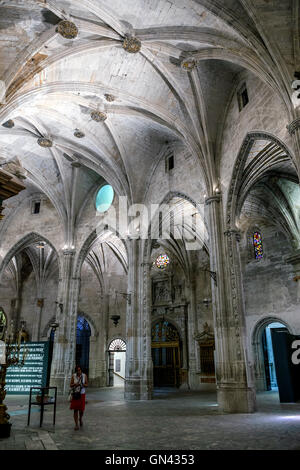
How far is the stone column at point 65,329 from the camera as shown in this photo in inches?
699

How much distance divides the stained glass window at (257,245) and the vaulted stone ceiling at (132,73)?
776cm

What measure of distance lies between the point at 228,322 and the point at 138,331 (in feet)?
19.1

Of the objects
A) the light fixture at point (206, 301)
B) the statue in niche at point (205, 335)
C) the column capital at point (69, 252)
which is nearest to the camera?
the column capital at point (69, 252)

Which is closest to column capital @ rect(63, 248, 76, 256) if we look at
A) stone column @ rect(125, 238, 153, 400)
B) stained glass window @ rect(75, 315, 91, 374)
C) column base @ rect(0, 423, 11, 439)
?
stone column @ rect(125, 238, 153, 400)

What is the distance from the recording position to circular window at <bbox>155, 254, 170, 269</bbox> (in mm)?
26828

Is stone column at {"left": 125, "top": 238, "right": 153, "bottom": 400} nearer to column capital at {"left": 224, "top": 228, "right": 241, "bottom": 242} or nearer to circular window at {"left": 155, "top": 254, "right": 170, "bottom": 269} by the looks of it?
column capital at {"left": 224, "top": 228, "right": 241, "bottom": 242}

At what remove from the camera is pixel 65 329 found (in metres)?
18.7

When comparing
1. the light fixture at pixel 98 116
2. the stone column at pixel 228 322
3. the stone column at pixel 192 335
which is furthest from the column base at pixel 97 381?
the light fixture at pixel 98 116

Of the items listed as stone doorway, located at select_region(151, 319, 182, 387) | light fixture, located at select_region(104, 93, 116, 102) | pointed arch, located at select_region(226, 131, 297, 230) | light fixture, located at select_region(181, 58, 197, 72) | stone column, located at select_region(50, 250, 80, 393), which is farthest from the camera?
stone doorway, located at select_region(151, 319, 182, 387)

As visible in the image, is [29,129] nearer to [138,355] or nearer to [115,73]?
[115,73]

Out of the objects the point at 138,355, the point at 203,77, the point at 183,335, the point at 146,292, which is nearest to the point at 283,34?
the point at 203,77

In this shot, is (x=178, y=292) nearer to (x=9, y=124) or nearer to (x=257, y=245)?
(x=257, y=245)

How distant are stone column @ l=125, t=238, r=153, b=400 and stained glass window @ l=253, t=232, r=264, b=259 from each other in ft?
24.6

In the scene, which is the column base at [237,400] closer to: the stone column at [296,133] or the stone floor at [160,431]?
the stone floor at [160,431]
